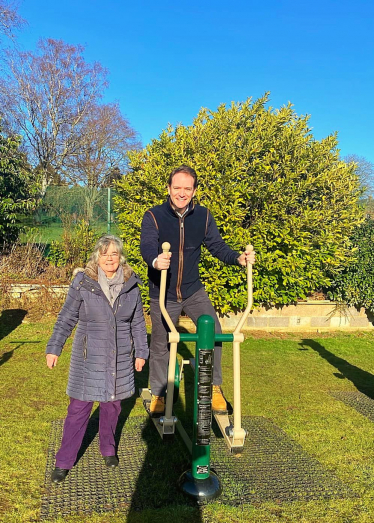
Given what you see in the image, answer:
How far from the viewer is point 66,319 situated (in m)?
3.02

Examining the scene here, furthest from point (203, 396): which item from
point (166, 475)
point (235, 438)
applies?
point (166, 475)

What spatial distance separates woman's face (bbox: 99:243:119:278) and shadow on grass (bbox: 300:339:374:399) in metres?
3.42

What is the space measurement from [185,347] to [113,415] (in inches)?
129

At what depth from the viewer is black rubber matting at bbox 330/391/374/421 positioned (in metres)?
4.34

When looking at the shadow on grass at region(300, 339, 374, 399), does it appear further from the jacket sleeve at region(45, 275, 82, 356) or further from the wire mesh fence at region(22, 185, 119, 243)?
the wire mesh fence at region(22, 185, 119, 243)

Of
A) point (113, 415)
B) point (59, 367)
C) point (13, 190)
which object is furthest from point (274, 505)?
point (13, 190)

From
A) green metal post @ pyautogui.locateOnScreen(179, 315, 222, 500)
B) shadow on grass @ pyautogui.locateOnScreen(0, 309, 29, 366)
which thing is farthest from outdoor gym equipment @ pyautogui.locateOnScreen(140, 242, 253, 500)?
shadow on grass @ pyautogui.locateOnScreen(0, 309, 29, 366)

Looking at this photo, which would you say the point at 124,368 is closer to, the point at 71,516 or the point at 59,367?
the point at 71,516

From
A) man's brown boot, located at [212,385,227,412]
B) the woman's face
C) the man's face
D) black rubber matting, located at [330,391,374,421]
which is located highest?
the man's face

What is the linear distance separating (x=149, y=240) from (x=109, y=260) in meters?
0.34

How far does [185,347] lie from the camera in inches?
251

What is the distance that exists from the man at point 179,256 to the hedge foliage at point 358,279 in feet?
15.3

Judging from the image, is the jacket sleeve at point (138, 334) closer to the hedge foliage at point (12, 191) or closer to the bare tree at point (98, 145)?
the hedge foliage at point (12, 191)

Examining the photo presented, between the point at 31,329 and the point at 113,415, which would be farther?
the point at 31,329
